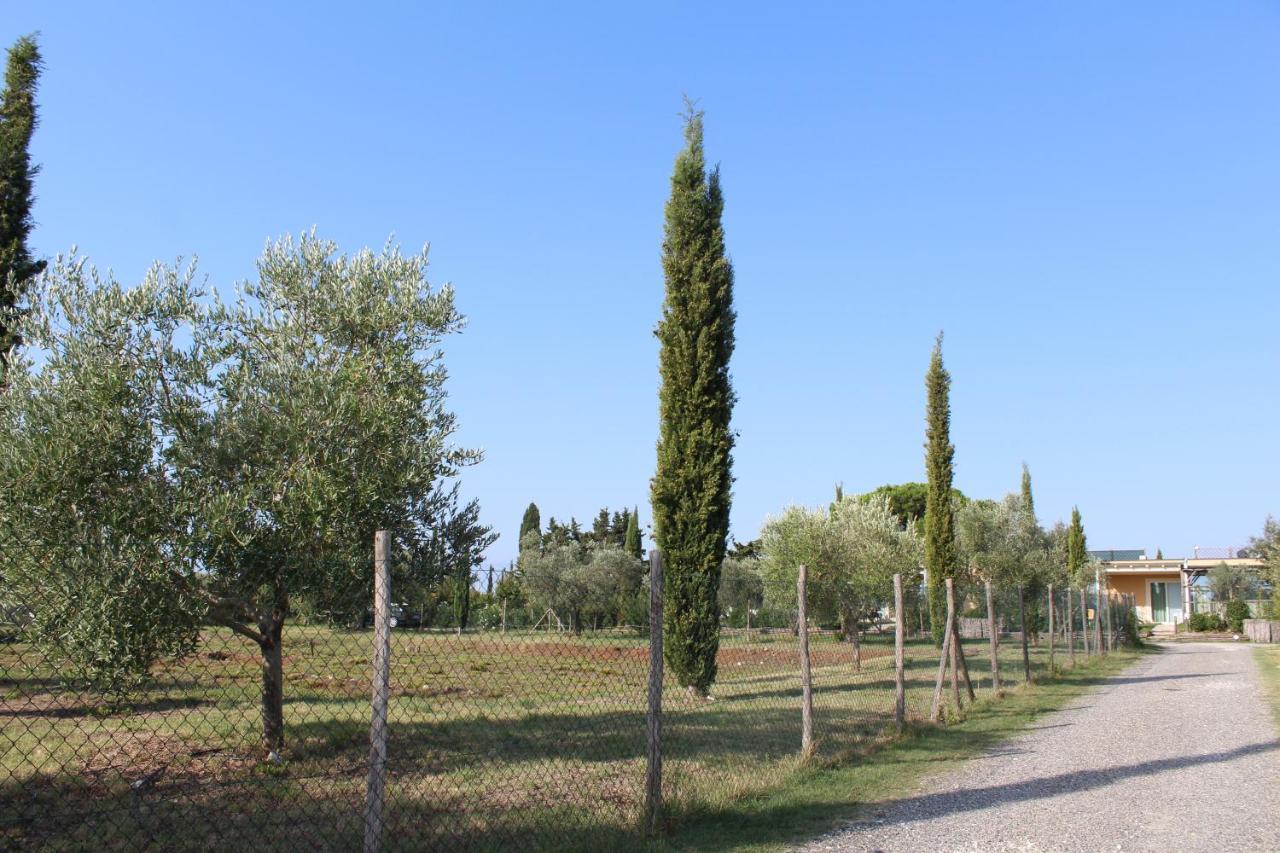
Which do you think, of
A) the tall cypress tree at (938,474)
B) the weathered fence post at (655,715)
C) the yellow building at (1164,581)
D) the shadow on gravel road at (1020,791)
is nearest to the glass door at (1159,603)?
the yellow building at (1164,581)

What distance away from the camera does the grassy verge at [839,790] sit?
7055mm

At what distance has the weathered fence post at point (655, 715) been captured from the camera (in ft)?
22.5

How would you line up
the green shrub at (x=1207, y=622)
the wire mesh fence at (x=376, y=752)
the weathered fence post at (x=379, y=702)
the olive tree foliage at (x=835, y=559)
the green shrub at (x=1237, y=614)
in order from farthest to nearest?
1. the green shrub at (x=1207, y=622)
2. the green shrub at (x=1237, y=614)
3. the olive tree foliage at (x=835, y=559)
4. the wire mesh fence at (x=376, y=752)
5. the weathered fence post at (x=379, y=702)

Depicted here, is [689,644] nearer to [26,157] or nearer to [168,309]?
[168,309]

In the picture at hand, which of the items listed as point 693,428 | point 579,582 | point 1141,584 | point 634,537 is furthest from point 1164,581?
point 693,428

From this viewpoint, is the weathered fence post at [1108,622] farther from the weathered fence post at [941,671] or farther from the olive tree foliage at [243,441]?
the olive tree foliage at [243,441]

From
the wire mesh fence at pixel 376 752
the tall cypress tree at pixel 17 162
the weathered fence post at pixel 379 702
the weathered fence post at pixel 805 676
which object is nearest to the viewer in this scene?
the weathered fence post at pixel 379 702

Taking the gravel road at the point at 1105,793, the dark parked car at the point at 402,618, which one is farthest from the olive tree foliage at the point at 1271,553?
the dark parked car at the point at 402,618

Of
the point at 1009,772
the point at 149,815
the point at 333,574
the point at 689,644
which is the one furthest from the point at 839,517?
the point at 149,815

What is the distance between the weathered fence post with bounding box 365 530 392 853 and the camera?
490cm

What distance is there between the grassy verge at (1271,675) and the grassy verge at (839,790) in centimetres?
454

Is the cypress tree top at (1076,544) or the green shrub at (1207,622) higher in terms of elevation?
the cypress tree top at (1076,544)

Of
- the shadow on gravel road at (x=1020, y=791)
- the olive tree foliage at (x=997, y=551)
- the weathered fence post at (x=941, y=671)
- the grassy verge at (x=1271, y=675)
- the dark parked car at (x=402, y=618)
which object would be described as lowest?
the grassy verge at (x=1271, y=675)

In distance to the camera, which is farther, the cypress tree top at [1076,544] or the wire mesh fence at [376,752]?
the cypress tree top at [1076,544]
